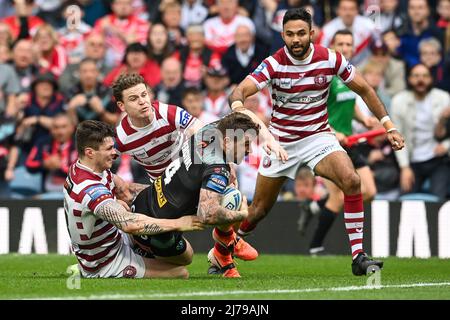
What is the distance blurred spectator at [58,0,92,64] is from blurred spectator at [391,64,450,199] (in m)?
4.98

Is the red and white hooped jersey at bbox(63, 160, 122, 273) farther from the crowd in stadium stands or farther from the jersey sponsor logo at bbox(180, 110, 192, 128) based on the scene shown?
the crowd in stadium stands

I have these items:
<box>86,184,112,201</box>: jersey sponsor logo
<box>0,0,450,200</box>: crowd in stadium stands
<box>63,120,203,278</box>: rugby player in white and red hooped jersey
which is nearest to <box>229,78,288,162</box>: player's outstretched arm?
<box>63,120,203,278</box>: rugby player in white and red hooped jersey

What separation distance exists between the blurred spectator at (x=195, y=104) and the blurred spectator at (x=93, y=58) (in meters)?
1.55

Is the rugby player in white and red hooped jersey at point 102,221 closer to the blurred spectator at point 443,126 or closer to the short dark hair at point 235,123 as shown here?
the short dark hair at point 235,123

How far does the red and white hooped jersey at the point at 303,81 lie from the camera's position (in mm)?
10992

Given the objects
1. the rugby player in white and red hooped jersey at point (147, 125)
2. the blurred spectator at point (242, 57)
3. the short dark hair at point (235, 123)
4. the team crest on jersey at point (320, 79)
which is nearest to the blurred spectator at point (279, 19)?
the blurred spectator at point (242, 57)

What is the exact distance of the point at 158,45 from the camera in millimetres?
16984

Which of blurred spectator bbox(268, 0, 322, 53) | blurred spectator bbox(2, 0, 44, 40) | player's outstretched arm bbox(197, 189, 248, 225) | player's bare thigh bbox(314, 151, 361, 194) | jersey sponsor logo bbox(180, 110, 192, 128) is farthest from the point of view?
blurred spectator bbox(2, 0, 44, 40)

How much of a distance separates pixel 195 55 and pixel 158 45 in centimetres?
57

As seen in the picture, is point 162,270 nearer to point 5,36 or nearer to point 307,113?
point 307,113

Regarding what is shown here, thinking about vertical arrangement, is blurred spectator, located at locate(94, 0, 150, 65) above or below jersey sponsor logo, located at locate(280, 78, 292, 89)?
above

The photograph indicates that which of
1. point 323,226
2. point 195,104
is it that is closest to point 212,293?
point 323,226

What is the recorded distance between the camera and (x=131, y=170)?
1620cm

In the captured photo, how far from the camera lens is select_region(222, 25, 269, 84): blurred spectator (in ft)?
54.7
